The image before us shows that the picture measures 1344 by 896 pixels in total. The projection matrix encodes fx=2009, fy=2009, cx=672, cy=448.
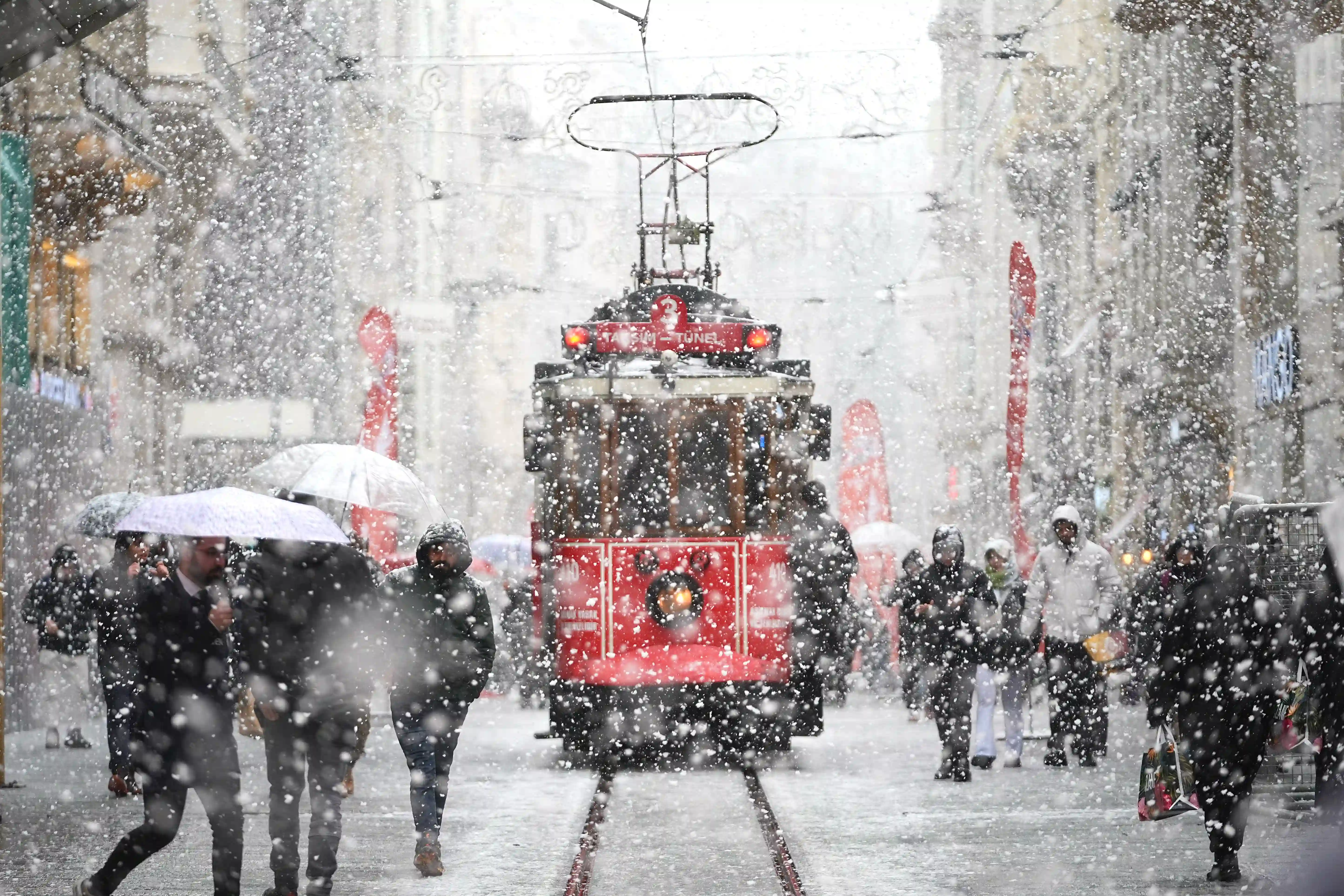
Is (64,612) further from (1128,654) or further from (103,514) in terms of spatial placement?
(1128,654)

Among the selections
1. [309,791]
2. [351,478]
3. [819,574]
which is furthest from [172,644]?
[819,574]

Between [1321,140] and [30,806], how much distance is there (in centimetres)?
1394

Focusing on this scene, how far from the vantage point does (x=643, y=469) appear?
1366cm

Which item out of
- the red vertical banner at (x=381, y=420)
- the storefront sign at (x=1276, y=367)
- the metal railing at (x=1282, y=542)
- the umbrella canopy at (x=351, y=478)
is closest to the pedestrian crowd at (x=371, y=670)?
the metal railing at (x=1282, y=542)

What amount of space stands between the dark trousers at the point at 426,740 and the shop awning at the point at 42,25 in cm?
358

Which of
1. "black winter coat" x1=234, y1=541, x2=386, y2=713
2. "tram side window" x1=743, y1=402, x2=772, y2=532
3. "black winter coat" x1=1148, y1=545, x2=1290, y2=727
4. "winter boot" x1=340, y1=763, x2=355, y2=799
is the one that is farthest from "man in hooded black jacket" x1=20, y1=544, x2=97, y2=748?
"black winter coat" x1=1148, y1=545, x2=1290, y2=727

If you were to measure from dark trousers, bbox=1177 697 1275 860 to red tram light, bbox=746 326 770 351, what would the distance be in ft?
20.7

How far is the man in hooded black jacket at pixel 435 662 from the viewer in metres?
8.89

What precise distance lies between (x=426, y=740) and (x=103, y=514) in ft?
16.4

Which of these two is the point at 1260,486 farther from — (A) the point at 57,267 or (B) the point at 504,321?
(B) the point at 504,321

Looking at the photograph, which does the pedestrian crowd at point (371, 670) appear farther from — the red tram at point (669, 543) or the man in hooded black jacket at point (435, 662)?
the red tram at point (669, 543)

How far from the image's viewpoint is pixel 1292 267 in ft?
69.5

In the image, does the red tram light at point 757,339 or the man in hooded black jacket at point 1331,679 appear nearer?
the man in hooded black jacket at point 1331,679

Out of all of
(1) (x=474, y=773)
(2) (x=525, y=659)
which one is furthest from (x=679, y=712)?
(2) (x=525, y=659)
